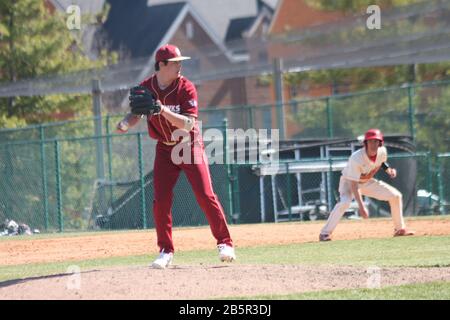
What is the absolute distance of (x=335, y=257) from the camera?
11680 millimetres

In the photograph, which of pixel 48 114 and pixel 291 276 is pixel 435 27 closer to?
pixel 48 114

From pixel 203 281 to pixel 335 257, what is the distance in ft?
10.2

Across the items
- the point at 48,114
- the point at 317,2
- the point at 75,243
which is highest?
the point at 317,2

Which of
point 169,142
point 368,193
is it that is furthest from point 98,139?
point 169,142

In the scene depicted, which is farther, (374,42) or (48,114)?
(48,114)

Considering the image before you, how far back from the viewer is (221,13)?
4781 centimetres

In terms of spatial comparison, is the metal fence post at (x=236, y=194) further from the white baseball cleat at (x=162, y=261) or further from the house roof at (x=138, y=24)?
the house roof at (x=138, y=24)

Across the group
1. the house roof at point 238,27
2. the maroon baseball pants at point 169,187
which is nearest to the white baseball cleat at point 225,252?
the maroon baseball pants at point 169,187

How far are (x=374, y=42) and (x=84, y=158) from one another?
7.40 metres

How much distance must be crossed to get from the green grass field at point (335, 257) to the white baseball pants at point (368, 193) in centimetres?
37

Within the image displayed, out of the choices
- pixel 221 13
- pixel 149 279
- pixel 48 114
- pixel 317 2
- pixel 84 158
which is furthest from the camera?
pixel 221 13

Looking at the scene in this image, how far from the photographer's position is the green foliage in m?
28.1

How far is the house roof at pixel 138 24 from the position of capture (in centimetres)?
4105
